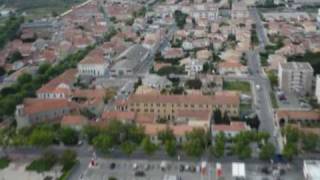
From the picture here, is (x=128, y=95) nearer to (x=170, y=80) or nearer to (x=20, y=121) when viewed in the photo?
(x=170, y=80)

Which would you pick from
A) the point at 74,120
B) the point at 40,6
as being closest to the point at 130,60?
the point at 74,120

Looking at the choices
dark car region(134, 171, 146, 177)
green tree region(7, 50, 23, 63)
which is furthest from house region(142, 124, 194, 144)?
green tree region(7, 50, 23, 63)

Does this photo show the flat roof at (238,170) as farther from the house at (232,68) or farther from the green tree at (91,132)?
the house at (232,68)

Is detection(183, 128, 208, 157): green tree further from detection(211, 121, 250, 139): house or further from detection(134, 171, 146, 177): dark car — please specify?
detection(134, 171, 146, 177): dark car

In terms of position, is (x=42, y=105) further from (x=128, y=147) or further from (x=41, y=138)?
(x=128, y=147)

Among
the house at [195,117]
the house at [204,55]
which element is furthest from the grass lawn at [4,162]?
the house at [204,55]

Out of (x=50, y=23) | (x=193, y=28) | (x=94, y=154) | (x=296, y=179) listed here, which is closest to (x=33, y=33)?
(x=50, y=23)
